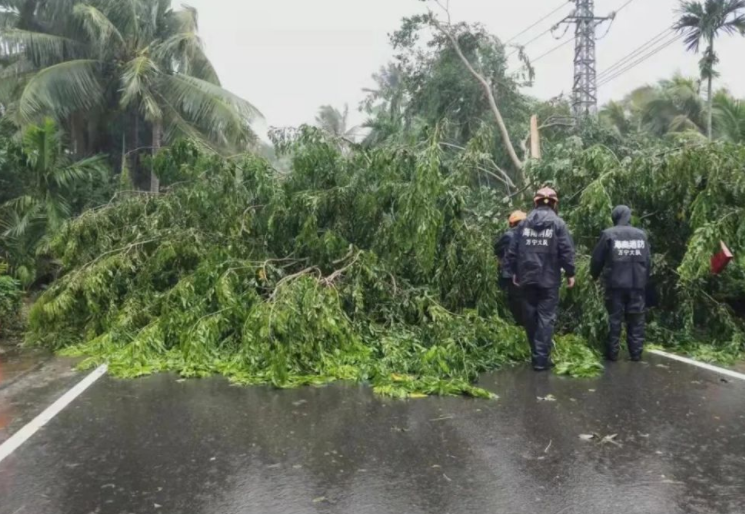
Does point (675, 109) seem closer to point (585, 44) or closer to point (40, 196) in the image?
point (585, 44)

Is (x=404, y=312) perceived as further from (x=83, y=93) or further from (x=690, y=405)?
(x=83, y=93)

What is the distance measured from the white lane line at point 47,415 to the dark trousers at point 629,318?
5.01 m

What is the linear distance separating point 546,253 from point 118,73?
1647 centimetres

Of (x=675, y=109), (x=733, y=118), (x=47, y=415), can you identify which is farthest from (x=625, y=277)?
(x=675, y=109)

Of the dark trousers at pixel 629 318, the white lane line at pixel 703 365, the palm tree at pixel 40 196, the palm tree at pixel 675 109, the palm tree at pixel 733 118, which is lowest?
the white lane line at pixel 703 365

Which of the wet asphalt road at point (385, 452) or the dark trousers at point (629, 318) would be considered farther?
the dark trousers at point (629, 318)

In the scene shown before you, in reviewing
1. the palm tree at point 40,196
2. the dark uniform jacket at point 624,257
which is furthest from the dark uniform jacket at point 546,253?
the palm tree at point 40,196

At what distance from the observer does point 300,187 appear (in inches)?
314

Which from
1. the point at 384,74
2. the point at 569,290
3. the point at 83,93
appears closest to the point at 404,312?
the point at 569,290

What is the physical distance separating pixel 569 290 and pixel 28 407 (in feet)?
17.4

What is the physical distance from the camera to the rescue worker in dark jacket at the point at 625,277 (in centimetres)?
630

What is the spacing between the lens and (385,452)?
158 inches

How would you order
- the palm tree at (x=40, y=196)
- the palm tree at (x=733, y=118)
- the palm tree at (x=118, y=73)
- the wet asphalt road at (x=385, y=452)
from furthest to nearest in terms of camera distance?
the palm tree at (x=733, y=118), the palm tree at (x=118, y=73), the palm tree at (x=40, y=196), the wet asphalt road at (x=385, y=452)

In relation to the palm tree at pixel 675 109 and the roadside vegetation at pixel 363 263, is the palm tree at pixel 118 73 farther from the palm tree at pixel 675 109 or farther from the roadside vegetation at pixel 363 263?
the palm tree at pixel 675 109
